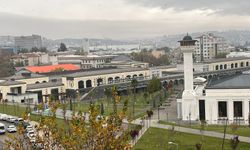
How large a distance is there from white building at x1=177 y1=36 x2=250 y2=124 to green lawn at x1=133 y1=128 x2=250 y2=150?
597 centimetres

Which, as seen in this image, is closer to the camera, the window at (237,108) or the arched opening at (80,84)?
the window at (237,108)

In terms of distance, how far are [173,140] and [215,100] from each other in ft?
30.2

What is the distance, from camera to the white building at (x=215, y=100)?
3516 centimetres

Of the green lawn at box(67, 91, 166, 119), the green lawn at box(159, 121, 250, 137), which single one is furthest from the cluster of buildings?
the green lawn at box(67, 91, 166, 119)

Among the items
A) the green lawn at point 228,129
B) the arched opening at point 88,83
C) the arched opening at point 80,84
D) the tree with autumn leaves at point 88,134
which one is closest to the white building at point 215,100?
the green lawn at point 228,129

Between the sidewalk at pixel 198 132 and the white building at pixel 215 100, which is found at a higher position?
the white building at pixel 215 100

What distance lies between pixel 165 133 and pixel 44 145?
2019 centimetres

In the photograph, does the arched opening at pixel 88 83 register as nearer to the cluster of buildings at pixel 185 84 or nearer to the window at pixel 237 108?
the cluster of buildings at pixel 185 84

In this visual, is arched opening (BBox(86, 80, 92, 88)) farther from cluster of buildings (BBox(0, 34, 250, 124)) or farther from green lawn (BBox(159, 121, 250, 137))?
green lawn (BBox(159, 121, 250, 137))

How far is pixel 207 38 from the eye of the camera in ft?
449

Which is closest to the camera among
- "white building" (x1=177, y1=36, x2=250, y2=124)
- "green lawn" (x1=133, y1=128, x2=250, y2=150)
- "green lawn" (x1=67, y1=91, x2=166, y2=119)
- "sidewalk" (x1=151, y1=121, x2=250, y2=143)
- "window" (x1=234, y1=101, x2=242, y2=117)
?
"green lawn" (x1=133, y1=128, x2=250, y2=150)

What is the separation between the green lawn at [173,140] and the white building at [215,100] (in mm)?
5971

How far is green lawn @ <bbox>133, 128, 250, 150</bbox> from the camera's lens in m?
26.1

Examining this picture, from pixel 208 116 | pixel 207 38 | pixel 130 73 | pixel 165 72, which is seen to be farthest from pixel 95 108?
pixel 207 38
